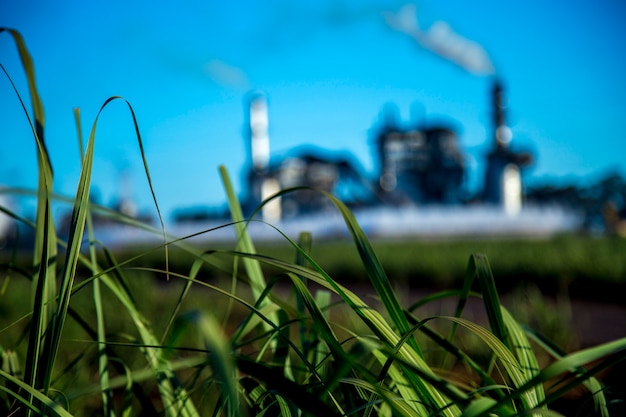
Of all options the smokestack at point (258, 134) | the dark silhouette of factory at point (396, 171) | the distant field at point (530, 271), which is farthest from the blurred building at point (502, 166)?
the distant field at point (530, 271)

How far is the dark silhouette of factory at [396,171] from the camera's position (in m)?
26.8

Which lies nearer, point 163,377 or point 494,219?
point 163,377

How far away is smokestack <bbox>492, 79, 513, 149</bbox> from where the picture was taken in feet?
85.9

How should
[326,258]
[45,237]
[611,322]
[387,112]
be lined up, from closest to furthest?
1. [45,237]
2. [611,322]
3. [326,258]
4. [387,112]

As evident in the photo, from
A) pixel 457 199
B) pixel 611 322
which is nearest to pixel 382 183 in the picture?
pixel 457 199

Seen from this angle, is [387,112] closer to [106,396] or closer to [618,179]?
[618,179]

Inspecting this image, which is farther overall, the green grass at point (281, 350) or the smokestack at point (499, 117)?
the smokestack at point (499, 117)

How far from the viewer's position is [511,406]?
697 millimetres

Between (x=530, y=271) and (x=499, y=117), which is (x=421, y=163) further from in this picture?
(x=530, y=271)

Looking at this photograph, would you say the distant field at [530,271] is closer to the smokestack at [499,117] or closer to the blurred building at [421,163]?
the smokestack at [499,117]

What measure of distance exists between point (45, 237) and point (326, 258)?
22.2 ft

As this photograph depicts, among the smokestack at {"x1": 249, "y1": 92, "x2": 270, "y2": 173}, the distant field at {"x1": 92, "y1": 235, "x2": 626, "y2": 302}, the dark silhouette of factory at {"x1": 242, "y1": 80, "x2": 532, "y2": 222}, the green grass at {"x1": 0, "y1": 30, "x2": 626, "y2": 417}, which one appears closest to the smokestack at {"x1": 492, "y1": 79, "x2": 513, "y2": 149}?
the dark silhouette of factory at {"x1": 242, "y1": 80, "x2": 532, "y2": 222}

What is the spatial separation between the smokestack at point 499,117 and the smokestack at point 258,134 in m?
11.6

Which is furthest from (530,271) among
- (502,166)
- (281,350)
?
(502,166)
